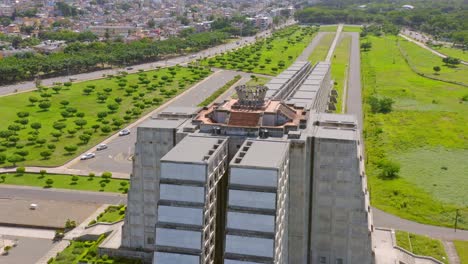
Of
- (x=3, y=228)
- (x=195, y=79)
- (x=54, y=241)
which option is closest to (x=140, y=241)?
(x=54, y=241)

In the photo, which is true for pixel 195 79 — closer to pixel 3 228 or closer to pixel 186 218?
pixel 3 228

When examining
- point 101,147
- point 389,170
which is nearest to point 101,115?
point 101,147

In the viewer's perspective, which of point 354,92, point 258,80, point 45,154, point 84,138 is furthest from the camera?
point 258,80

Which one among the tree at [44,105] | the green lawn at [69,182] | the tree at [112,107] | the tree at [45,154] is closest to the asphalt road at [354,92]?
the green lawn at [69,182]

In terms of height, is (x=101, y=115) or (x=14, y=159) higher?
(x=101, y=115)

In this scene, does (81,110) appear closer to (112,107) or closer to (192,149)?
(112,107)

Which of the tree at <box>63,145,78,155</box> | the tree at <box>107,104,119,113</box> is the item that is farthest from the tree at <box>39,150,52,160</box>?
the tree at <box>107,104,119,113</box>
